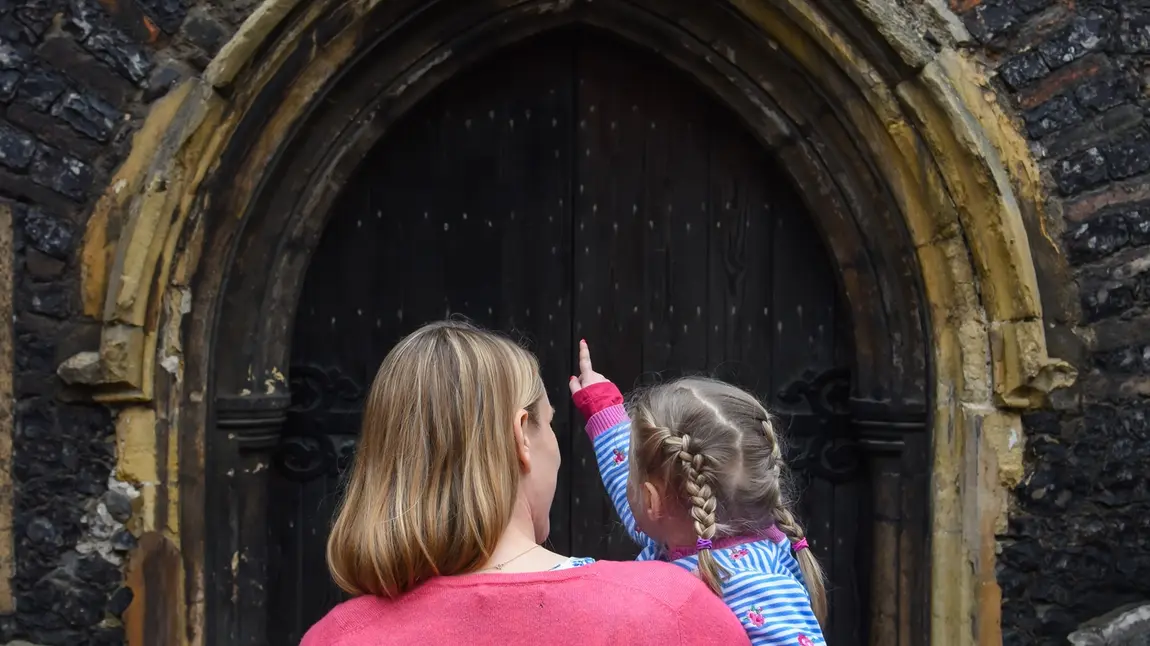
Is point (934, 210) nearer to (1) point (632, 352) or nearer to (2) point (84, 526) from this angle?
(1) point (632, 352)

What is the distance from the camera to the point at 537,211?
110 inches

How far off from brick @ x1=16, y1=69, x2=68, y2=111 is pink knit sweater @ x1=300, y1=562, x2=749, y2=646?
1.73m

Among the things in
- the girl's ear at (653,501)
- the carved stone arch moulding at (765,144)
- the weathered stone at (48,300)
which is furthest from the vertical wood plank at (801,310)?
the weathered stone at (48,300)

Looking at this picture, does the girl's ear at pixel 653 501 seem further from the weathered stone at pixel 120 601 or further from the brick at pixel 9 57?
the brick at pixel 9 57

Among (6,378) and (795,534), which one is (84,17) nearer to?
(6,378)

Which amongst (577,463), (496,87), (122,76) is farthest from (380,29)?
(577,463)

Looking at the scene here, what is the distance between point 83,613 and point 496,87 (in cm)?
164

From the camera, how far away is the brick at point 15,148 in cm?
231

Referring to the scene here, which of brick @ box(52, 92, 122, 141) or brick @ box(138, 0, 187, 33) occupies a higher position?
brick @ box(138, 0, 187, 33)

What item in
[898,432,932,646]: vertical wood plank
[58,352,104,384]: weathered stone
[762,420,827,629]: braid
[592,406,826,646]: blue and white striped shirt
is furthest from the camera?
[898,432,932,646]: vertical wood plank

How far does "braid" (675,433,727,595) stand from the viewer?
4.42 ft

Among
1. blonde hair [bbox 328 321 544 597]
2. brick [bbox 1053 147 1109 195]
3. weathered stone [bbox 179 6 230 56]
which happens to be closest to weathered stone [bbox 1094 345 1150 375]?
brick [bbox 1053 147 1109 195]

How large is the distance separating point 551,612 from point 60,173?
1832 mm

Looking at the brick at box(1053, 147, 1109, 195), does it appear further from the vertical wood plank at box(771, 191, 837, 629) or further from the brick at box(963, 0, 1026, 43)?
the vertical wood plank at box(771, 191, 837, 629)
